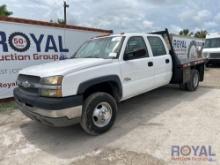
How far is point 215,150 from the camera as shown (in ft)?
11.4

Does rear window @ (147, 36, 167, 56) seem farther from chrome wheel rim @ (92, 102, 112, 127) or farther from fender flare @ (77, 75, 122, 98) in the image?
chrome wheel rim @ (92, 102, 112, 127)

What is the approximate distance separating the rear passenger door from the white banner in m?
3.82

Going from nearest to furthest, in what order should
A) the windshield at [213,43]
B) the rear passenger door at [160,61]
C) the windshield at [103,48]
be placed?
the windshield at [103,48] → the rear passenger door at [160,61] → the windshield at [213,43]

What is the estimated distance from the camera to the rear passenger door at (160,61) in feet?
18.6

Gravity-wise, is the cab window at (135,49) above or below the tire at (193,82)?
above

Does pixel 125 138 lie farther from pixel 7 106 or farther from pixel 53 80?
pixel 7 106

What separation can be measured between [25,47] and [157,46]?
13.9 feet

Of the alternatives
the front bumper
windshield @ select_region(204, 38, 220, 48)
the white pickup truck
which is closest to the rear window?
the white pickup truck

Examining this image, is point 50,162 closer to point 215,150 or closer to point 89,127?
point 89,127

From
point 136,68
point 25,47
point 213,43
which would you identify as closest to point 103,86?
point 136,68

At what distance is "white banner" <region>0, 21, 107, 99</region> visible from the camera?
6750 millimetres

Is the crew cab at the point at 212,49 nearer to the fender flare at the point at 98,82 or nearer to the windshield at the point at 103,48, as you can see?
the windshield at the point at 103,48

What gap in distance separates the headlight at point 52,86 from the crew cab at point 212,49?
1456cm

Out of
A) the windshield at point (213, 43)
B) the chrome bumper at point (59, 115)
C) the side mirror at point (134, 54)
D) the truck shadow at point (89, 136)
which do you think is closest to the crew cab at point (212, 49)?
the windshield at point (213, 43)
